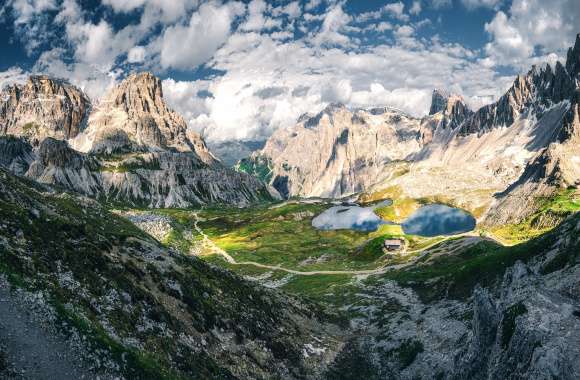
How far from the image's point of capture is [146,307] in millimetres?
48312

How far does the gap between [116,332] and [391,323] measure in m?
54.5

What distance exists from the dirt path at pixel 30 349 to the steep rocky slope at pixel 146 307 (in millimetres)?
1324

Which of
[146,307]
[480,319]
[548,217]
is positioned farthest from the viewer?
[548,217]

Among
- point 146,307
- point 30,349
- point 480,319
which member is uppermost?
point 480,319

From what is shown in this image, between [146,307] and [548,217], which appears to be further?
[548,217]

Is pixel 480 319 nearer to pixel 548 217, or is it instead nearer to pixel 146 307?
pixel 146 307

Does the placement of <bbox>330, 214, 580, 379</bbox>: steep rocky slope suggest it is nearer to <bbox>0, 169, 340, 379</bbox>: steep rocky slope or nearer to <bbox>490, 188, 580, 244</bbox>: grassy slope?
<bbox>0, 169, 340, 379</bbox>: steep rocky slope

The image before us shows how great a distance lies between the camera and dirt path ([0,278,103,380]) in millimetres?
29406

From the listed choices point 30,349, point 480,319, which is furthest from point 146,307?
point 480,319

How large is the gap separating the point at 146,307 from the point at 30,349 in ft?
57.5

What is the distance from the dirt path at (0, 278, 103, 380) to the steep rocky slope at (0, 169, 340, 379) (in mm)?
1324

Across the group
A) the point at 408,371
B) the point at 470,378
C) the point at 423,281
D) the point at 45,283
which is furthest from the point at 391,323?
the point at 45,283

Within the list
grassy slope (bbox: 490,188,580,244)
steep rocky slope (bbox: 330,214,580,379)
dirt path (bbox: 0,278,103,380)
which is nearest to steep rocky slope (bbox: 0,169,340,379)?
dirt path (bbox: 0,278,103,380)

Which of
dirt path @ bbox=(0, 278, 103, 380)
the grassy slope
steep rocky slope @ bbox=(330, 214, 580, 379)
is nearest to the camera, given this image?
dirt path @ bbox=(0, 278, 103, 380)
